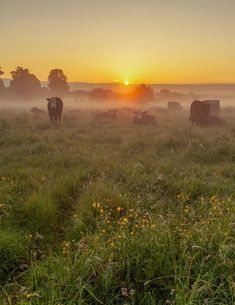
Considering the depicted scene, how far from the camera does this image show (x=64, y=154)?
10.7 meters

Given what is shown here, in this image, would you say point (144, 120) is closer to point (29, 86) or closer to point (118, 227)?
point (118, 227)

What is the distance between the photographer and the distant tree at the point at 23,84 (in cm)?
8481

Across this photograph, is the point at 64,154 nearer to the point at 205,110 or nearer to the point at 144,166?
the point at 144,166

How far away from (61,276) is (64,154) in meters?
7.44

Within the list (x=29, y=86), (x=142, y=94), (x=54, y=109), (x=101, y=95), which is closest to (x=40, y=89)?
(x=29, y=86)

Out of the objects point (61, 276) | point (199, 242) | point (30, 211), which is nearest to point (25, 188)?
point (30, 211)

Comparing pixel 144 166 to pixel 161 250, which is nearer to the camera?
pixel 161 250

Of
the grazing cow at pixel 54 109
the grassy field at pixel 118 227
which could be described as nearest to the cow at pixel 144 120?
the grazing cow at pixel 54 109

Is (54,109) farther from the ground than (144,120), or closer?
farther from the ground

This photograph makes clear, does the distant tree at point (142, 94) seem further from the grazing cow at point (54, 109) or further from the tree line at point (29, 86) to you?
the grazing cow at point (54, 109)

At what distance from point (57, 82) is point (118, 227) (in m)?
93.6

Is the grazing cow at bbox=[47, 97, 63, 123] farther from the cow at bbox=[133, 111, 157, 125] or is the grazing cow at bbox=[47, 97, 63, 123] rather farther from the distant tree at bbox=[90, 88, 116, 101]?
the distant tree at bbox=[90, 88, 116, 101]

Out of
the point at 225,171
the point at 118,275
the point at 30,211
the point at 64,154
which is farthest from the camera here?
the point at 64,154

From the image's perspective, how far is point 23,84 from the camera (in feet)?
289
